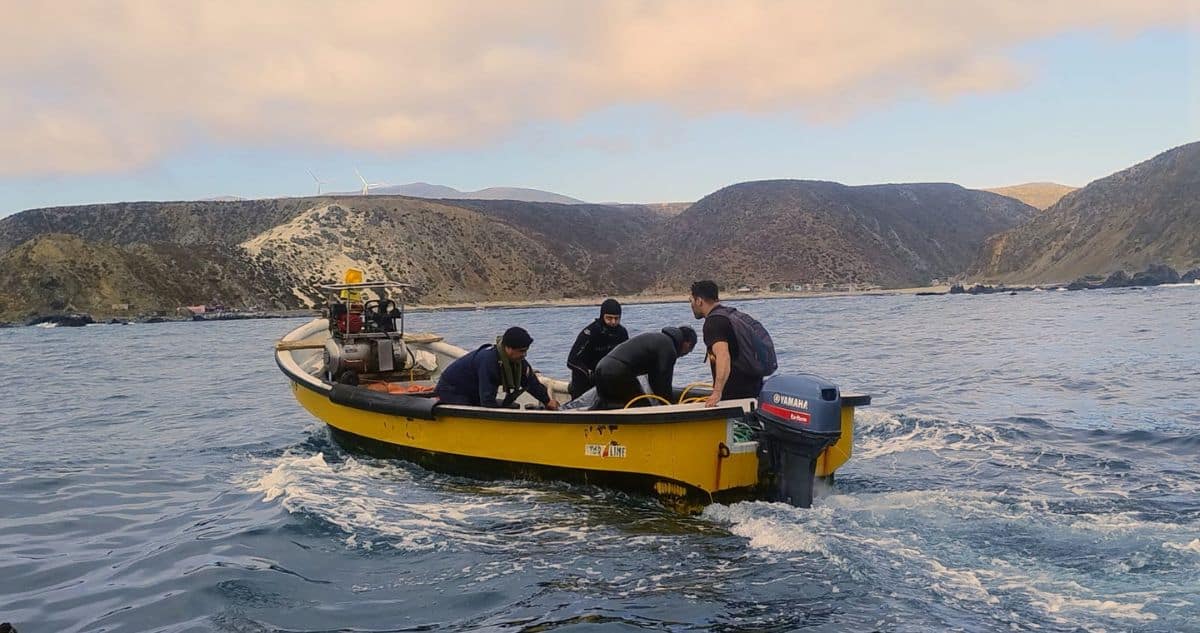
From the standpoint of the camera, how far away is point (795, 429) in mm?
7328

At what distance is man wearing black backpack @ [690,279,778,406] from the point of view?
815 cm

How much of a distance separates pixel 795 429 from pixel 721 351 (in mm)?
1125

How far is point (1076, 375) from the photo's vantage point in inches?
722

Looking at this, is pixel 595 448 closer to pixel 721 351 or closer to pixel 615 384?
pixel 615 384

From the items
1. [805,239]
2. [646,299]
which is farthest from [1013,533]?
[805,239]

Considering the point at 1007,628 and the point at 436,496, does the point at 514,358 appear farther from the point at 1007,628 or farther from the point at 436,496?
the point at 1007,628

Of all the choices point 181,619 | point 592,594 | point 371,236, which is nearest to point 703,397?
point 592,594

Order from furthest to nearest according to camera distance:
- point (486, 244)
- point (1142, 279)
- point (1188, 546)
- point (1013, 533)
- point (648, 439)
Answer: point (486, 244)
point (1142, 279)
point (648, 439)
point (1013, 533)
point (1188, 546)

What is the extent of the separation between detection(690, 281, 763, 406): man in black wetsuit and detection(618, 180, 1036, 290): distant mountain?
135 metres

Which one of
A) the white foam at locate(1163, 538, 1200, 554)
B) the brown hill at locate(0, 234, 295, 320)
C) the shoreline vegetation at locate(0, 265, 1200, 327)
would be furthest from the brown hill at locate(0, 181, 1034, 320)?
the white foam at locate(1163, 538, 1200, 554)

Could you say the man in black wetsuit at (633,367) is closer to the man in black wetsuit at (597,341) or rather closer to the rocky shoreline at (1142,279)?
the man in black wetsuit at (597,341)

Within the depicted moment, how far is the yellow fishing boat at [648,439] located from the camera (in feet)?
24.5

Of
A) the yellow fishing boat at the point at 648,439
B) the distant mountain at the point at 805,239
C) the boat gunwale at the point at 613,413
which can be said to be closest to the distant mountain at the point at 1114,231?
the distant mountain at the point at 805,239

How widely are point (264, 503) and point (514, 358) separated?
2963 mm
